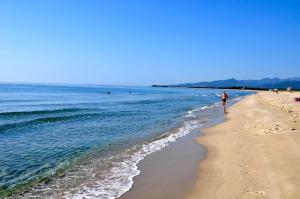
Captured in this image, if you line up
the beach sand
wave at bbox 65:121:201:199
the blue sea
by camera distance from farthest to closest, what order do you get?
the blue sea, wave at bbox 65:121:201:199, the beach sand

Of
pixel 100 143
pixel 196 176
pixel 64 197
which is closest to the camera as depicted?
pixel 64 197

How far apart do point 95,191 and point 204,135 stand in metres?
9.97

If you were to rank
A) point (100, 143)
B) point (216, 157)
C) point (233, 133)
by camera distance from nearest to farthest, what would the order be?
1. point (216, 157)
2. point (100, 143)
3. point (233, 133)

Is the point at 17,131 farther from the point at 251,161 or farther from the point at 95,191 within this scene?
the point at 251,161

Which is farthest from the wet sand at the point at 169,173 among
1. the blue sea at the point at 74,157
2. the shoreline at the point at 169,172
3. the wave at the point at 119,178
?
the blue sea at the point at 74,157

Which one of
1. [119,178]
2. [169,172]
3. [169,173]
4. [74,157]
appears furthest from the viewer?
[74,157]

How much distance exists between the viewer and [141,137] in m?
16.9

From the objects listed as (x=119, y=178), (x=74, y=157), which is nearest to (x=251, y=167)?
(x=119, y=178)

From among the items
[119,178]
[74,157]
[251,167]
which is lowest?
[74,157]

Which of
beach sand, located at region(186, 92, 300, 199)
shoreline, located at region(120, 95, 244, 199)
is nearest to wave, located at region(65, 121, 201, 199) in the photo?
shoreline, located at region(120, 95, 244, 199)

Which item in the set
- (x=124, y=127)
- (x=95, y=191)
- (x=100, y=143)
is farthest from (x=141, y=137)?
(x=95, y=191)

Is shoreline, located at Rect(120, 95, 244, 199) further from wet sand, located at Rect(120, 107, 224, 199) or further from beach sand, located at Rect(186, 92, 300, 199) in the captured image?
beach sand, located at Rect(186, 92, 300, 199)

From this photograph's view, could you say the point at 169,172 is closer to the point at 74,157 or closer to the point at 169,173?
the point at 169,173

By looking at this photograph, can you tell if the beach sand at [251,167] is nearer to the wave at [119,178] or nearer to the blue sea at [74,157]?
the wave at [119,178]
